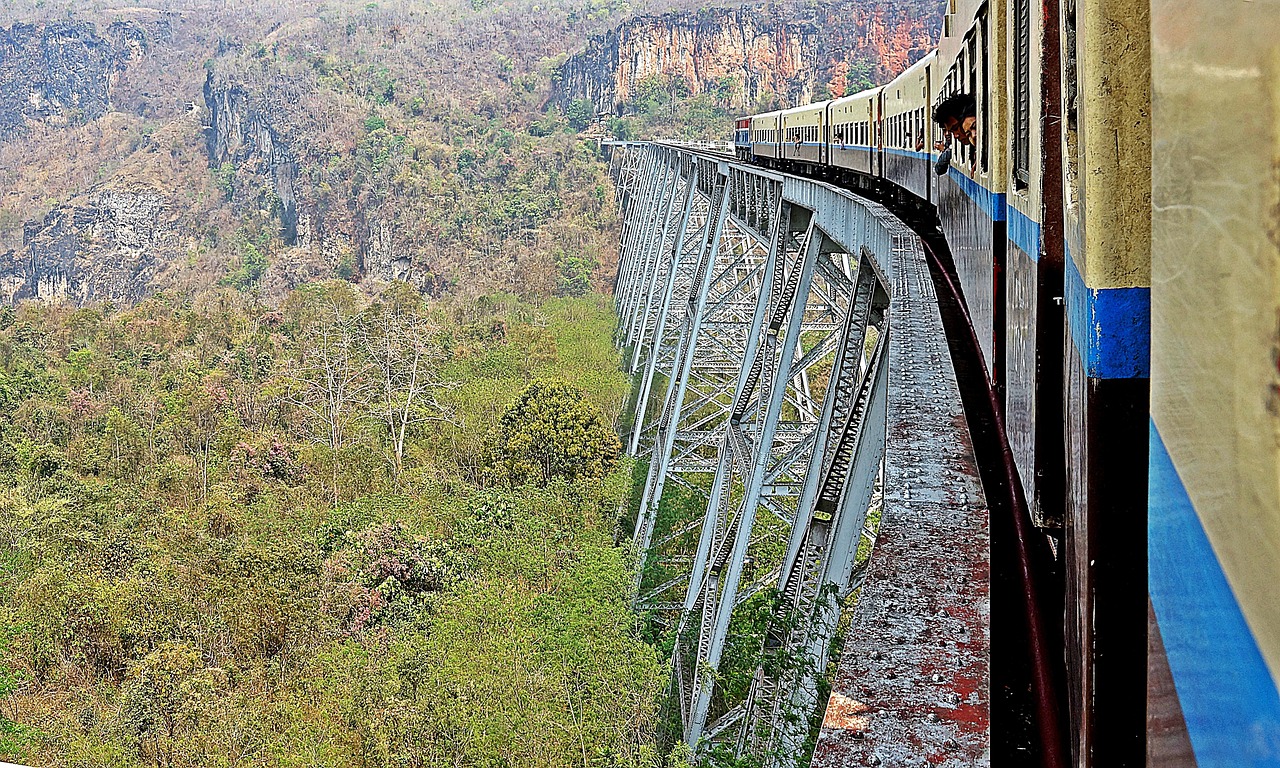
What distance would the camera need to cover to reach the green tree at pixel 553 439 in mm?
23156

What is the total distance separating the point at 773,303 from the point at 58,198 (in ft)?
225

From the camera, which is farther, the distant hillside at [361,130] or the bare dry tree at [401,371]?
the distant hillside at [361,130]

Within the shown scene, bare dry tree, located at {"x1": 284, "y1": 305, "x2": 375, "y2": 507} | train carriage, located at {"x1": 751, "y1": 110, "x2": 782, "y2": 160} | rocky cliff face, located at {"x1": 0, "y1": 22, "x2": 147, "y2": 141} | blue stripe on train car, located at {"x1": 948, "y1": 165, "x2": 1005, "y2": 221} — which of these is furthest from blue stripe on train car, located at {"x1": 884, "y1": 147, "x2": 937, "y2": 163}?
rocky cliff face, located at {"x1": 0, "y1": 22, "x2": 147, "y2": 141}

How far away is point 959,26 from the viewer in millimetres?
5145

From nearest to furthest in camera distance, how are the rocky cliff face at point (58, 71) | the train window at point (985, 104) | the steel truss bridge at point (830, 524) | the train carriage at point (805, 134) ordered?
the steel truss bridge at point (830, 524)
the train window at point (985, 104)
the train carriage at point (805, 134)
the rocky cliff face at point (58, 71)

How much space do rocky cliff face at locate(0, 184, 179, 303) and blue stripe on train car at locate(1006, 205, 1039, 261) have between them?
66.5 meters

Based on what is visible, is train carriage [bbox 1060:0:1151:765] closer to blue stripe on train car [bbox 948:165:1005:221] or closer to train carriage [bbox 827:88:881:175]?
blue stripe on train car [bbox 948:165:1005:221]

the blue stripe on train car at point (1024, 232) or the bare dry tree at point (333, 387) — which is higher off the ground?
the blue stripe on train car at point (1024, 232)

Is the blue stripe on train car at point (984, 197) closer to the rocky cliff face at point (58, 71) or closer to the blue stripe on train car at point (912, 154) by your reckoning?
Result: the blue stripe on train car at point (912, 154)

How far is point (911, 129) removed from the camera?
357 inches

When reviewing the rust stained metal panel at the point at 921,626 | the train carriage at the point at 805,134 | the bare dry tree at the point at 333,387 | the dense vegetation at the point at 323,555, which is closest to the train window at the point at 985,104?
the rust stained metal panel at the point at 921,626

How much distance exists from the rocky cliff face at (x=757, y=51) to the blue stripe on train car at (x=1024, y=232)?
70325 millimetres

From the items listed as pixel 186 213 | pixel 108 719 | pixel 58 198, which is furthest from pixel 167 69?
pixel 108 719

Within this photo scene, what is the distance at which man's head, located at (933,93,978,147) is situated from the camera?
4656 mm
